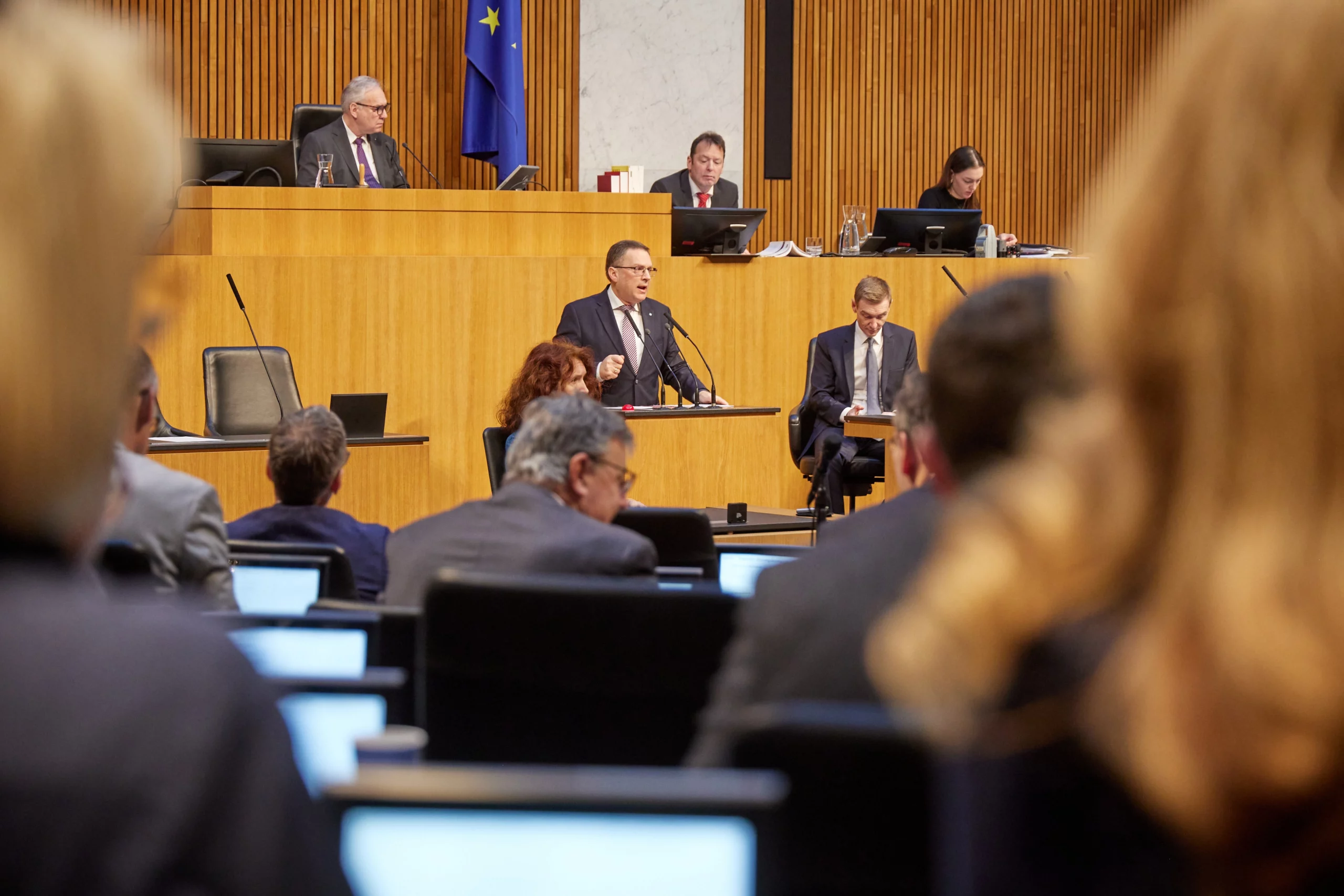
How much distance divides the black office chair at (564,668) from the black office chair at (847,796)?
734 millimetres

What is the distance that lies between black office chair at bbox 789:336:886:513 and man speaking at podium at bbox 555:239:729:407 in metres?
0.54

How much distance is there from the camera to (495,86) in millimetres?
9734

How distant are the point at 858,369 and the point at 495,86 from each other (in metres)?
3.61

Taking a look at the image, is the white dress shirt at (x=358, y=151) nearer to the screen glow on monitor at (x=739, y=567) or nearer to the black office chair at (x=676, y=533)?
the black office chair at (x=676, y=533)

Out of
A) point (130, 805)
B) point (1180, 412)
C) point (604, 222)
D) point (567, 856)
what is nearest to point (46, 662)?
point (130, 805)

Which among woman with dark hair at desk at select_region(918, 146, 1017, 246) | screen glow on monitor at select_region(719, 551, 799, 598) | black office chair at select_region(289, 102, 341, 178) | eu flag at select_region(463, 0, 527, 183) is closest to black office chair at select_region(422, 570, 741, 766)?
screen glow on monitor at select_region(719, 551, 799, 598)

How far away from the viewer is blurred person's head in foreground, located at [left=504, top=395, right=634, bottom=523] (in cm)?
321

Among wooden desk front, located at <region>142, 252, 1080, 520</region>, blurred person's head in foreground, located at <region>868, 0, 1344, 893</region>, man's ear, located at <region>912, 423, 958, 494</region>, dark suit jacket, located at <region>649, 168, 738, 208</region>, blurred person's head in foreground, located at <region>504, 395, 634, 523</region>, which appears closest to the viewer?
blurred person's head in foreground, located at <region>868, 0, 1344, 893</region>

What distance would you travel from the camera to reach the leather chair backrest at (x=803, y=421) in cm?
754

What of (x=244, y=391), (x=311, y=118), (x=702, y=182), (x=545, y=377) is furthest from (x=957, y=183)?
(x=244, y=391)

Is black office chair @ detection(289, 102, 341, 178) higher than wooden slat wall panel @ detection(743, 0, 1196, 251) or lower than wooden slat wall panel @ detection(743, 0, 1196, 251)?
lower

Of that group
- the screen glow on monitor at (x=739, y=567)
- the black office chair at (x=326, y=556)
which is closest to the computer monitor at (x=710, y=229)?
the screen glow on monitor at (x=739, y=567)

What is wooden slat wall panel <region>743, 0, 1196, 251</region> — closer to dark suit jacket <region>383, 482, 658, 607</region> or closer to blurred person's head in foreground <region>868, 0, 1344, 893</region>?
dark suit jacket <region>383, 482, 658, 607</region>

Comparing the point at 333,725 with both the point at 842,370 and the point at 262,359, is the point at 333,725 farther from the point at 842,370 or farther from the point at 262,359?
the point at 842,370
